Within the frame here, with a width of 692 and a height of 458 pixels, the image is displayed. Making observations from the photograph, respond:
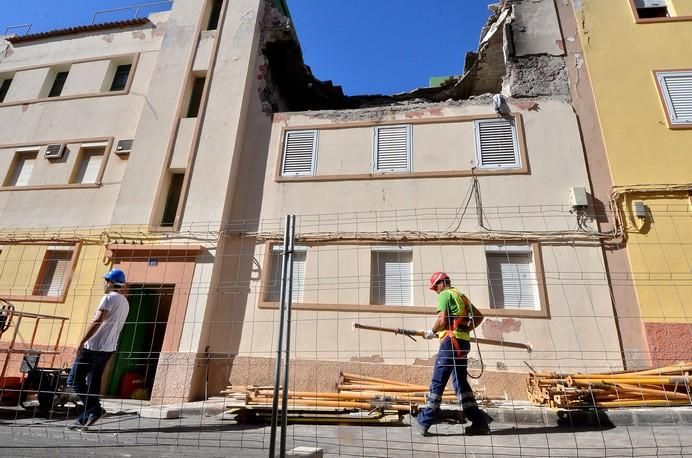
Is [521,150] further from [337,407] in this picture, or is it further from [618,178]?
[337,407]

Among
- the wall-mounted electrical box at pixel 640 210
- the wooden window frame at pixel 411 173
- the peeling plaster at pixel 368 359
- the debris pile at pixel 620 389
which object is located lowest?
the debris pile at pixel 620 389

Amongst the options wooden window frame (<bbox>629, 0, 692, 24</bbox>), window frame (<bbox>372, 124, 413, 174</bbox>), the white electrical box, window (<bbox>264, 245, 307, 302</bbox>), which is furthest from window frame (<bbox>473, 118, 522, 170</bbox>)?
window (<bbox>264, 245, 307, 302</bbox>)

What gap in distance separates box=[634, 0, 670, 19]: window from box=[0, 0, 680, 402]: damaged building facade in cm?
169

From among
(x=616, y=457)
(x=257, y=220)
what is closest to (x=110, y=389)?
(x=257, y=220)

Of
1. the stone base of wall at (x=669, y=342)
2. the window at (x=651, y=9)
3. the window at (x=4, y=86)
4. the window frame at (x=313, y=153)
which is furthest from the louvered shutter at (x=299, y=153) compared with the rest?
the window at (x=4, y=86)

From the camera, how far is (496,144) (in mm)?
8750

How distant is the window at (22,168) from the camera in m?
10.9

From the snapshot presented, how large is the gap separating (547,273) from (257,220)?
5732mm

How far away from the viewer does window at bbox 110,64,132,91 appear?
11884 mm

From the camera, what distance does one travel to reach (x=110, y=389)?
767cm

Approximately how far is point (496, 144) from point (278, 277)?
17.3 feet

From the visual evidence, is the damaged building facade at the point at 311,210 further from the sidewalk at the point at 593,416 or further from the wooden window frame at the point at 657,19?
the sidewalk at the point at 593,416

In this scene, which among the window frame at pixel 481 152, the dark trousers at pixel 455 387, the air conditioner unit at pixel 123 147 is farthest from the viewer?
the air conditioner unit at pixel 123 147

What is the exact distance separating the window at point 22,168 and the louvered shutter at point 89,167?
1.47m
